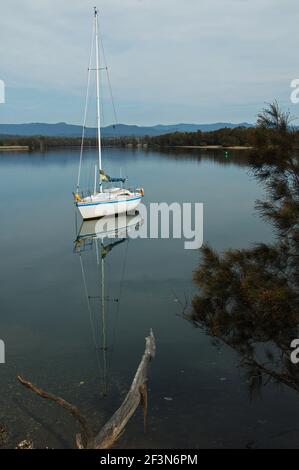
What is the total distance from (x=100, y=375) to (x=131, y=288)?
784 cm

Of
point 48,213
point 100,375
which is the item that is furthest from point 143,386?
point 48,213

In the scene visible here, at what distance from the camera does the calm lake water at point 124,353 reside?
10.1 meters

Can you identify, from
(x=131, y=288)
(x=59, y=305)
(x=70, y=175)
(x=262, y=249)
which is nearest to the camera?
(x=262, y=249)

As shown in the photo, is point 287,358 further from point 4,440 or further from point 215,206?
point 215,206

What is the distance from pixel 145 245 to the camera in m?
28.4

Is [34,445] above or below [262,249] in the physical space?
below

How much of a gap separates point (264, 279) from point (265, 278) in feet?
0.17

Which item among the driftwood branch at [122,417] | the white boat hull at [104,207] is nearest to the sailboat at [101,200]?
the white boat hull at [104,207]

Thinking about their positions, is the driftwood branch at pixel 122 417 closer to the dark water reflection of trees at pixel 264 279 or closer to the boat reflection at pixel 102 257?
the dark water reflection of trees at pixel 264 279

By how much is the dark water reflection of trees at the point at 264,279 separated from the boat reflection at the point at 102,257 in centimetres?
508

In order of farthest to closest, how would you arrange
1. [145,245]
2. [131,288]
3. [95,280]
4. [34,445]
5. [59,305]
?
[145,245], [95,280], [131,288], [59,305], [34,445]

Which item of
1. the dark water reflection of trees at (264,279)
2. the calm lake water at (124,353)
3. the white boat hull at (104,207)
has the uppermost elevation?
the dark water reflection of trees at (264,279)

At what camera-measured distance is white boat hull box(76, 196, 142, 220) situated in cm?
3344

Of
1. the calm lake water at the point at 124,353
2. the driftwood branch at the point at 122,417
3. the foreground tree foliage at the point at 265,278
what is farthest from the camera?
the calm lake water at the point at 124,353
